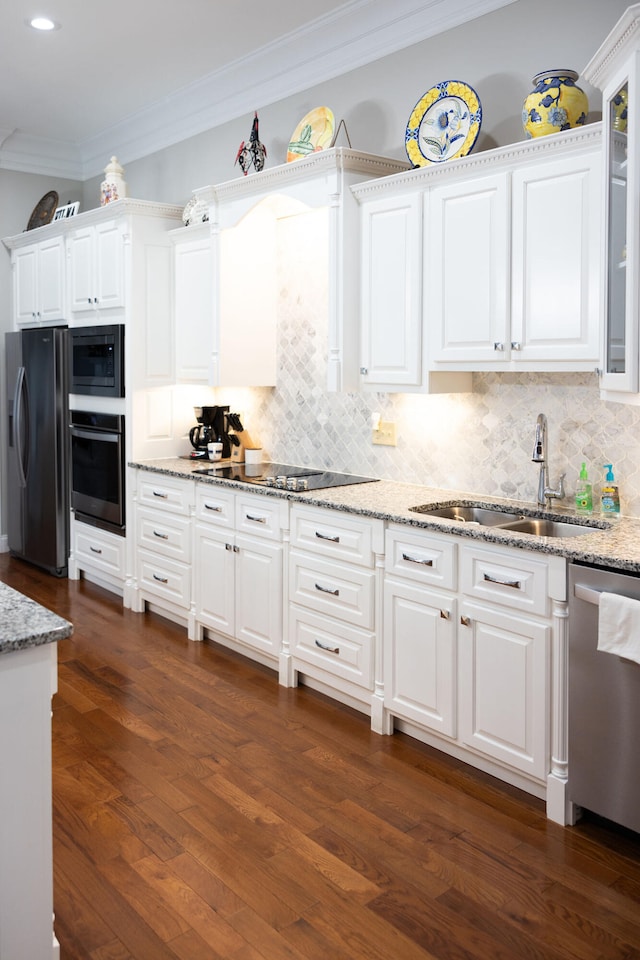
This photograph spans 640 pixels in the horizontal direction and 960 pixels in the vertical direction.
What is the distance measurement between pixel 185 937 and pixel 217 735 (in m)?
1.18

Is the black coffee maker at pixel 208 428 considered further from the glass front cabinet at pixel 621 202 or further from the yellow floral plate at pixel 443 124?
the glass front cabinet at pixel 621 202

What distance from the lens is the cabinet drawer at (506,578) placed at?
2656 millimetres

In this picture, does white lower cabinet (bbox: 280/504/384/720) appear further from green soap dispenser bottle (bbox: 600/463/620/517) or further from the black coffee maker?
the black coffee maker

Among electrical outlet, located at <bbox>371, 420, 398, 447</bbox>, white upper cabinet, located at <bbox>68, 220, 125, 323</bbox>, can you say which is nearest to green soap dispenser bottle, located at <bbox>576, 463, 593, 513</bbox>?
electrical outlet, located at <bbox>371, 420, 398, 447</bbox>

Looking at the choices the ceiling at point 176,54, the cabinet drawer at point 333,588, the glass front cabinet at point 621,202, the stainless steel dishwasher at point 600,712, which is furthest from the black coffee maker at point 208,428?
the stainless steel dishwasher at point 600,712

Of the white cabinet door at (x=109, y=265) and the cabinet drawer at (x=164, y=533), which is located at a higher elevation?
the white cabinet door at (x=109, y=265)

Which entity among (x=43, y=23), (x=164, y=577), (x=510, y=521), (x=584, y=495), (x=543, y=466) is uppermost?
(x=43, y=23)

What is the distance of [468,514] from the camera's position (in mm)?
3473

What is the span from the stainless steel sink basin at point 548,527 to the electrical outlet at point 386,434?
3.06 ft

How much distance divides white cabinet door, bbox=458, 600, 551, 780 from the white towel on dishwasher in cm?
26

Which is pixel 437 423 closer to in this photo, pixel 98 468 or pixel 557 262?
pixel 557 262

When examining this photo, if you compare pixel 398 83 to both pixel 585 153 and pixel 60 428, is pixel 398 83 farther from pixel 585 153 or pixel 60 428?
pixel 60 428

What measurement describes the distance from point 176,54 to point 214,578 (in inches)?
111

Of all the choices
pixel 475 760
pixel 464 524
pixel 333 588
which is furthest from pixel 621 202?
pixel 475 760
